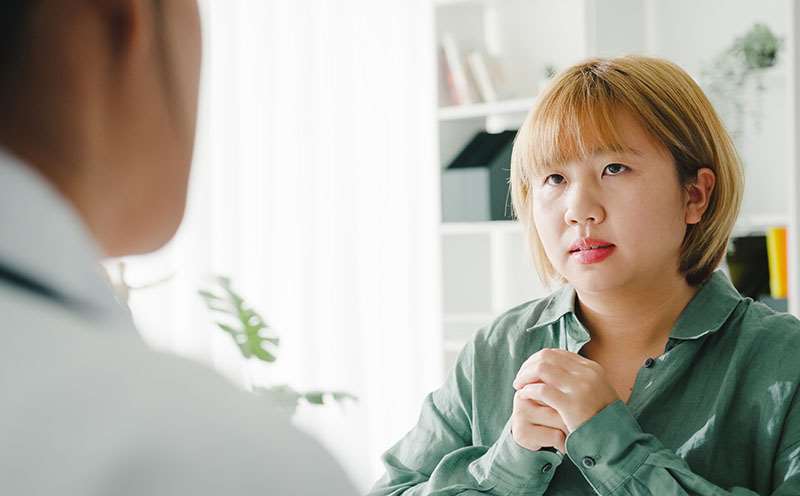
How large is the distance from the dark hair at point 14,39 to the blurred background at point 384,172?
3.20 m

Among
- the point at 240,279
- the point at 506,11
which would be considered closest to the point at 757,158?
the point at 506,11

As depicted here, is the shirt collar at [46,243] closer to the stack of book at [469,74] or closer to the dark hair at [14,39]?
the dark hair at [14,39]

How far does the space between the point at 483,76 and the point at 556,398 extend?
9.19ft

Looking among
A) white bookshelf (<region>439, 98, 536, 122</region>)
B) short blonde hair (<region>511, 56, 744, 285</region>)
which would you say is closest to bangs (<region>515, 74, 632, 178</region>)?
short blonde hair (<region>511, 56, 744, 285</region>)

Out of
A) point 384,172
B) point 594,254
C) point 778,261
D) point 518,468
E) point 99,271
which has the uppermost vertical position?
point 99,271

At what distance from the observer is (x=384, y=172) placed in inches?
171

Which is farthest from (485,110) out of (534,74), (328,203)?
(328,203)

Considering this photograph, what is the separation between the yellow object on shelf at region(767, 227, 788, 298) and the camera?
10.5ft

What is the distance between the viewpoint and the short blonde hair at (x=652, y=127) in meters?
1.31

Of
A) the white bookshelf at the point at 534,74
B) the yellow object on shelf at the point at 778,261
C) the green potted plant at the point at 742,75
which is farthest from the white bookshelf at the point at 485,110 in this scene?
the yellow object on shelf at the point at 778,261

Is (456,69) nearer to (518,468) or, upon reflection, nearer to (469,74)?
(469,74)

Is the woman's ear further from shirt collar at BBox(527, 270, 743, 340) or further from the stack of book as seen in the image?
the stack of book

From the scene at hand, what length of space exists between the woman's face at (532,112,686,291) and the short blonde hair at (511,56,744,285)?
0.06 feet

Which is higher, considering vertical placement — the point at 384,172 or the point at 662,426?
the point at 662,426
